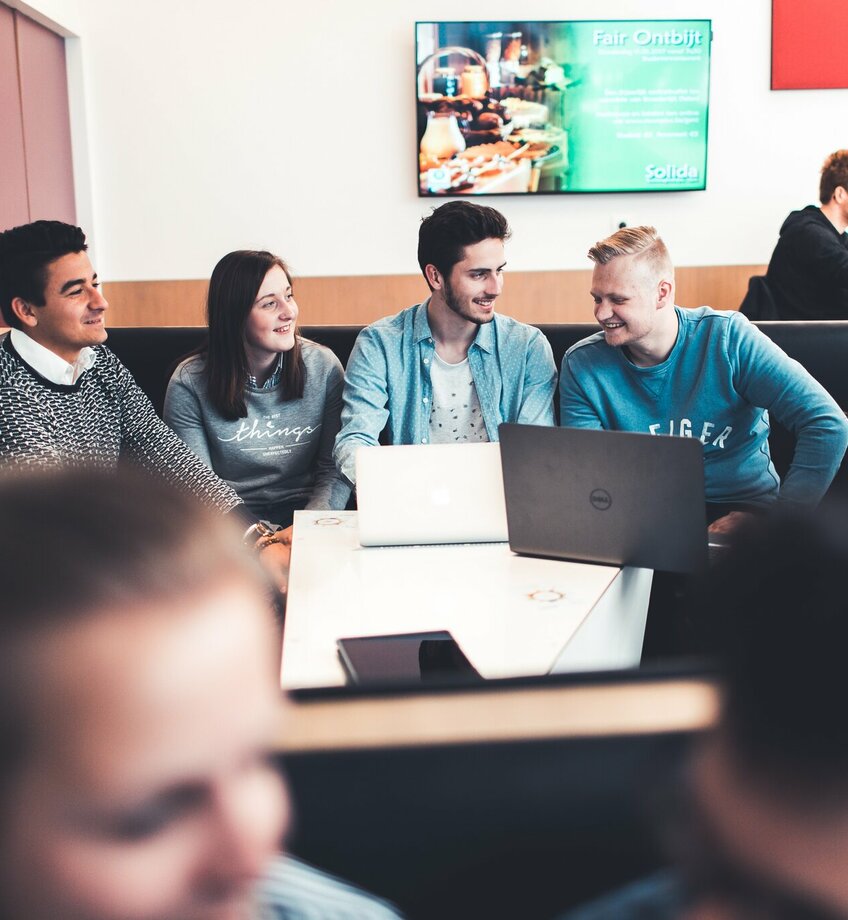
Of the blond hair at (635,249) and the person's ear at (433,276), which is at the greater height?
the blond hair at (635,249)

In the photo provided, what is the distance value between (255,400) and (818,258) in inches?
105

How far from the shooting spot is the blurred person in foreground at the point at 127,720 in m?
0.25

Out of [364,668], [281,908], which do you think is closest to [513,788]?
[281,908]

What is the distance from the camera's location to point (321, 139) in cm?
486

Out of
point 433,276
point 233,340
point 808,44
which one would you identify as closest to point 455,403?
point 433,276

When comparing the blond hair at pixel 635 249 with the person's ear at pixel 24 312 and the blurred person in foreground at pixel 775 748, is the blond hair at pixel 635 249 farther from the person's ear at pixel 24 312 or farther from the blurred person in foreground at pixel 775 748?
the blurred person in foreground at pixel 775 748

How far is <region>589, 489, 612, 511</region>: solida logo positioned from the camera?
1622 mm

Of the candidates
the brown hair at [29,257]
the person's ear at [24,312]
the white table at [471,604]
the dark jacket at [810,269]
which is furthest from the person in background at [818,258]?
the person's ear at [24,312]

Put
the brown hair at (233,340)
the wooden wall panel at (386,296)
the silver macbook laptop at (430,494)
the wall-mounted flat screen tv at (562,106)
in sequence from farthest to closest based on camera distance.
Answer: the wooden wall panel at (386,296) → the wall-mounted flat screen tv at (562,106) → the brown hair at (233,340) → the silver macbook laptop at (430,494)

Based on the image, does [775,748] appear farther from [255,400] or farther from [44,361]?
[255,400]

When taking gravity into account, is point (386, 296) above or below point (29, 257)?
below

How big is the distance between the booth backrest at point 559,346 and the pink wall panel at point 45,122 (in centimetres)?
163

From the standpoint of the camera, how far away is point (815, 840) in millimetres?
284

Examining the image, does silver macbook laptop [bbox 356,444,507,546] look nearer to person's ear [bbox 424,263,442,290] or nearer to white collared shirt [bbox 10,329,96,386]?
white collared shirt [bbox 10,329,96,386]
